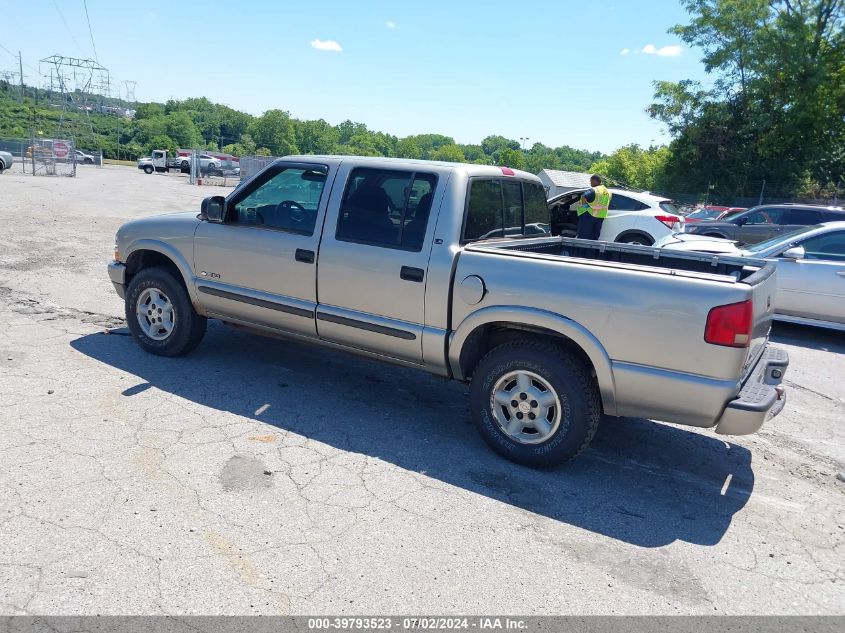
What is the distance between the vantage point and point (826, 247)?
8.55m

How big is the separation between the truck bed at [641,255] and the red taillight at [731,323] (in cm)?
73

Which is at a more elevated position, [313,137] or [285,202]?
[313,137]

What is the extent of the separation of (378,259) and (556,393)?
1588 mm

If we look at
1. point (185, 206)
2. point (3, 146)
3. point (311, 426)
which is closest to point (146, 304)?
point (311, 426)

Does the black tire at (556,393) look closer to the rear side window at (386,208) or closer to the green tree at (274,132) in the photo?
the rear side window at (386,208)

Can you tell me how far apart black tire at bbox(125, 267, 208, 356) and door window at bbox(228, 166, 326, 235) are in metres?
0.85

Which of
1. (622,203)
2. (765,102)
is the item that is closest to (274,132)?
(765,102)

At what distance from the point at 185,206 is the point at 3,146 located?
28802mm

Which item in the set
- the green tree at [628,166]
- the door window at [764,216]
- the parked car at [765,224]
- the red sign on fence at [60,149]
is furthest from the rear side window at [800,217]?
Result: the green tree at [628,166]

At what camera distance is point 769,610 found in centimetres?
295

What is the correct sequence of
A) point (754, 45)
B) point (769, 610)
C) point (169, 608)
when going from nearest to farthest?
1. point (169, 608)
2. point (769, 610)
3. point (754, 45)

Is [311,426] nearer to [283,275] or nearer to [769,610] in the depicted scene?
[283,275]

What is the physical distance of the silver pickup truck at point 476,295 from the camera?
3654 mm

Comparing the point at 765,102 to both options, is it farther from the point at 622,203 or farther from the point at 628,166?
the point at 628,166
